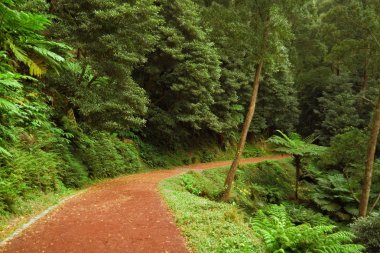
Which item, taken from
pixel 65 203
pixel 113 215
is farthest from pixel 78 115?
pixel 113 215

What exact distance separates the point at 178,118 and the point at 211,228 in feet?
40.1

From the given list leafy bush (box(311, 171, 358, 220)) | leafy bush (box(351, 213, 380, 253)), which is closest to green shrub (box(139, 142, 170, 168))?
leafy bush (box(311, 171, 358, 220))

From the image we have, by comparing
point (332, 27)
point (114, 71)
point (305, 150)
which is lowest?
point (305, 150)

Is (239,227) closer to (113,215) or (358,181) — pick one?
(113,215)

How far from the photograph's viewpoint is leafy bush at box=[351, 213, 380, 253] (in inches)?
336

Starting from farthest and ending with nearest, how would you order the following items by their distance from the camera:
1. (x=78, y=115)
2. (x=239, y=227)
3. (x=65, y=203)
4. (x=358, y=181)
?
(x=358, y=181), (x=78, y=115), (x=65, y=203), (x=239, y=227)

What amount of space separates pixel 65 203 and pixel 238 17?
29.6 feet

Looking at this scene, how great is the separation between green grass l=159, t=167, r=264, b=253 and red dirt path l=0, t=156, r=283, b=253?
0.27m

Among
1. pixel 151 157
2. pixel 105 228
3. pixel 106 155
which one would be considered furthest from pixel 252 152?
pixel 105 228

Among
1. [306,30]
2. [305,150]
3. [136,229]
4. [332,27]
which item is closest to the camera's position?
[136,229]

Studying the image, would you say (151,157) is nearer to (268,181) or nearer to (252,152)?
(268,181)

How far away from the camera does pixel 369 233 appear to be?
8891 millimetres

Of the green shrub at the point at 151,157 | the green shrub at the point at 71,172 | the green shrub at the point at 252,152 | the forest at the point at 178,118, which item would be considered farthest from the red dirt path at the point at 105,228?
the green shrub at the point at 252,152

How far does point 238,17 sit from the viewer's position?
12.2 meters
